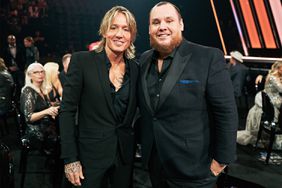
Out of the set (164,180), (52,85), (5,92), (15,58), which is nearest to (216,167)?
(164,180)

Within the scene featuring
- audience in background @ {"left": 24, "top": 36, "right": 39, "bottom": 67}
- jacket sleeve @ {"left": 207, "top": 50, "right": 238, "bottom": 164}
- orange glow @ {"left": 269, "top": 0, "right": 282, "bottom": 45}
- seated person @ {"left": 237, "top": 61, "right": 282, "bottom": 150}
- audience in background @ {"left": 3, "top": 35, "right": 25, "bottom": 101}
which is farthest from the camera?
orange glow @ {"left": 269, "top": 0, "right": 282, "bottom": 45}

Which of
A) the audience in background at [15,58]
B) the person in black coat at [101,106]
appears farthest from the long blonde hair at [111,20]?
the audience in background at [15,58]

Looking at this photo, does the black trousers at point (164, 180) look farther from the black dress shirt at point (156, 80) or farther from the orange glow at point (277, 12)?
the orange glow at point (277, 12)

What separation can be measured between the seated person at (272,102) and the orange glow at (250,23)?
15.9ft

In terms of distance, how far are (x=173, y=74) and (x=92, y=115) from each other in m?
0.47

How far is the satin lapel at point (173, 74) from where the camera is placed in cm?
159

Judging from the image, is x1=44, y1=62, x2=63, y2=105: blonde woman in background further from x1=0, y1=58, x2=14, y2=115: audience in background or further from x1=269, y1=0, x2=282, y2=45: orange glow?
x1=269, y1=0, x2=282, y2=45: orange glow

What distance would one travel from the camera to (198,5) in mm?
11680

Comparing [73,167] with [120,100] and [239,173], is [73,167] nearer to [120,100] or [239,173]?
[120,100]

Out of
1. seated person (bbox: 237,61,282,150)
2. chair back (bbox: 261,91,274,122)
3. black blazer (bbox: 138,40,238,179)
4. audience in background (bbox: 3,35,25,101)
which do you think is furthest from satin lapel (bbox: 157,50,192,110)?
audience in background (bbox: 3,35,25,101)

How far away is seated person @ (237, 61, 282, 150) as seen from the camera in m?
4.33

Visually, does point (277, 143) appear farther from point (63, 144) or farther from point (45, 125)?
point (63, 144)

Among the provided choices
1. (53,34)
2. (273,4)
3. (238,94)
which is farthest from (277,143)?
(53,34)

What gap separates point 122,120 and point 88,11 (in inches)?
446
